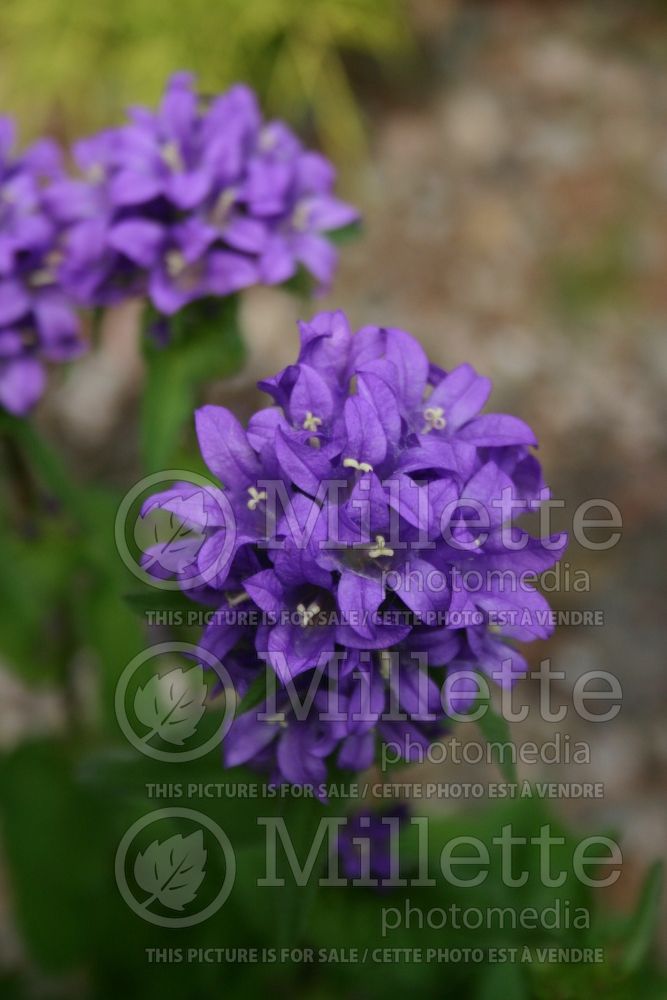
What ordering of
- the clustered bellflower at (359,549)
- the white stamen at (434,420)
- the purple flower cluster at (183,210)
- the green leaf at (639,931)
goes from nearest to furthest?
the clustered bellflower at (359,549)
the white stamen at (434,420)
the green leaf at (639,931)
the purple flower cluster at (183,210)

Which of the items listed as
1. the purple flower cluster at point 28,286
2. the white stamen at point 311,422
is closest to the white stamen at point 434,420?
the white stamen at point 311,422

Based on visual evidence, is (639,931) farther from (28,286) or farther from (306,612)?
(28,286)

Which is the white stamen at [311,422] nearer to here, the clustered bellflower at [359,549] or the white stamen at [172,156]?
the clustered bellflower at [359,549]

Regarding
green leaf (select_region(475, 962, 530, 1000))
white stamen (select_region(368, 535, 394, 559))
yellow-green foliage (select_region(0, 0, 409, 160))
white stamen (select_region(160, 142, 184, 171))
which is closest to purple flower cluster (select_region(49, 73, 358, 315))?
white stamen (select_region(160, 142, 184, 171))

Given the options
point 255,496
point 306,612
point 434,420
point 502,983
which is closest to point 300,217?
point 434,420

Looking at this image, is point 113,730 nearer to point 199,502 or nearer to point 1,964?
point 1,964

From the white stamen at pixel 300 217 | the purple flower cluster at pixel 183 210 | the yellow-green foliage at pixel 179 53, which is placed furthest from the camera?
the yellow-green foliage at pixel 179 53

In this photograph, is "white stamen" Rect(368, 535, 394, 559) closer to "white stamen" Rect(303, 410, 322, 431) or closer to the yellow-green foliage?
"white stamen" Rect(303, 410, 322, 431)
